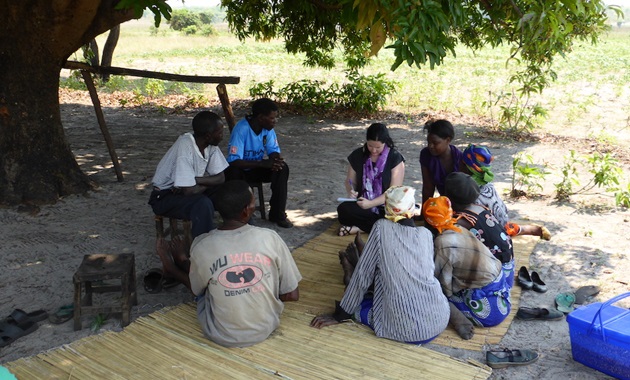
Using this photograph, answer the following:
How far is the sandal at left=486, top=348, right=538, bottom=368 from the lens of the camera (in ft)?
11.1

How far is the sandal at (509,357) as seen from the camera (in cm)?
337

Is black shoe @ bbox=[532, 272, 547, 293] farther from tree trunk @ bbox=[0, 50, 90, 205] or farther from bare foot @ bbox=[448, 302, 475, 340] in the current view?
tree trunk @ bbox=[0, 50, 90, 205]

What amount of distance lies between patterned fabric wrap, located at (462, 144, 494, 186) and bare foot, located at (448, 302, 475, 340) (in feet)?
4.28

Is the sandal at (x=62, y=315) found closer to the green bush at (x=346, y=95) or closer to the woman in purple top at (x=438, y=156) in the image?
the woman in purple top at (x=438, y=156)

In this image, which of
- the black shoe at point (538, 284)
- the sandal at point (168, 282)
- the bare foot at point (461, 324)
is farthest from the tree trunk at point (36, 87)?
the black shoe at point (538, 284)

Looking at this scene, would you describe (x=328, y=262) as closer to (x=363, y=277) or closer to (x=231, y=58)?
(x=363, y=277)

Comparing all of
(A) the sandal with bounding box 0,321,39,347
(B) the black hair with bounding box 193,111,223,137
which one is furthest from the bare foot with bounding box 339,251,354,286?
(A) the sandal with bounding box 0,321,39,347

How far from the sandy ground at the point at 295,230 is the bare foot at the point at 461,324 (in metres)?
0.14

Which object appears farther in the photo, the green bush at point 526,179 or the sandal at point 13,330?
the green bush at point 526,179

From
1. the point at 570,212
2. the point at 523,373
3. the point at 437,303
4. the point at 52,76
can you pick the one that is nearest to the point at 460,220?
the point at 437,303

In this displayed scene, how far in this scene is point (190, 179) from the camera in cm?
466

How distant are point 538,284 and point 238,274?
7.96ft

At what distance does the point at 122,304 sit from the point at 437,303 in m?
2.04

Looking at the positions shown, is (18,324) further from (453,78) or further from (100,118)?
(453,78)
